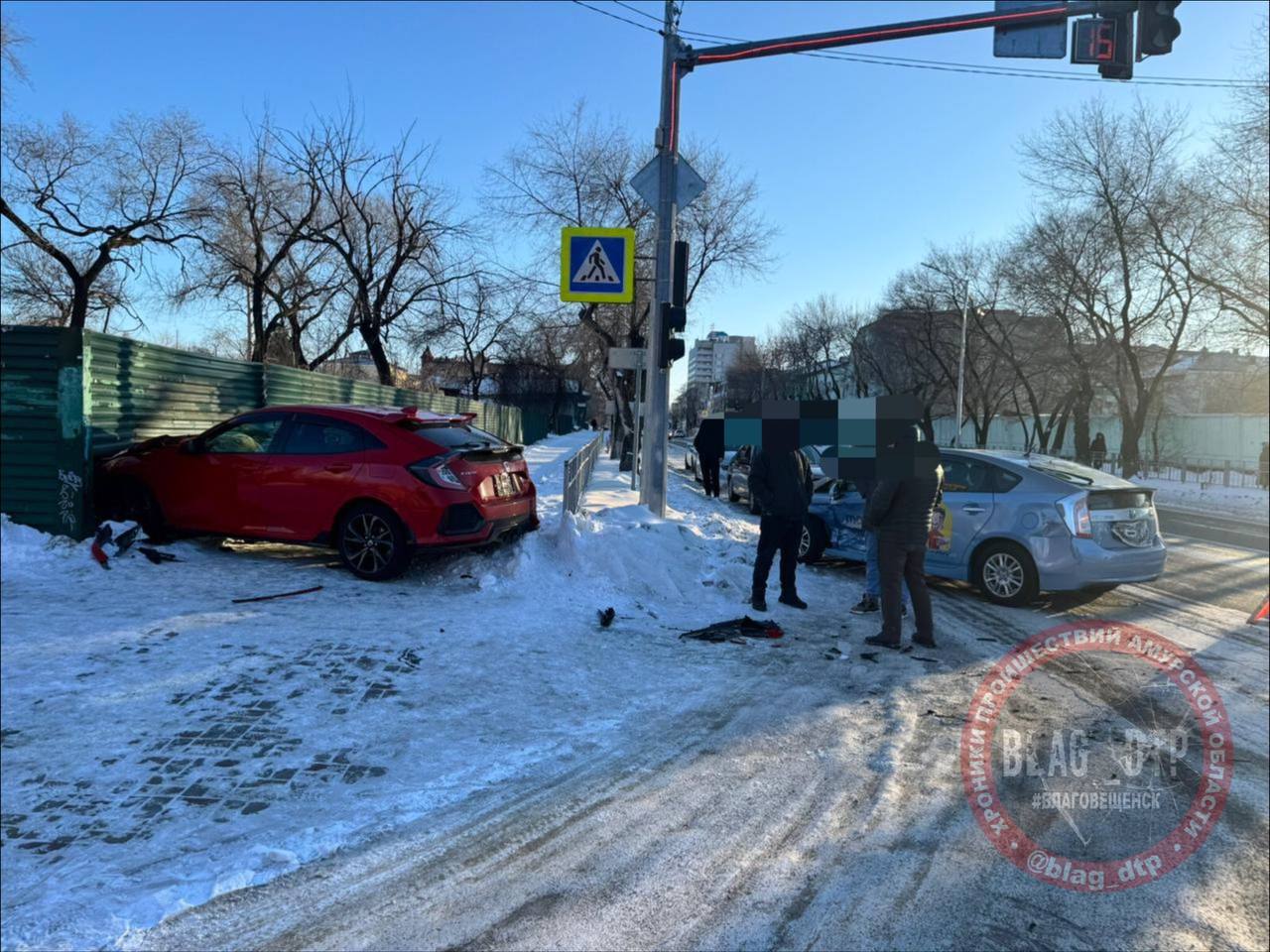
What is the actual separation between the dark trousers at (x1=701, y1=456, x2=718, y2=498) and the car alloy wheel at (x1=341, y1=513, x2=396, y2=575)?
11.2 metres

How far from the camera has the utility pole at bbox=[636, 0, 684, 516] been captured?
34.1 ft

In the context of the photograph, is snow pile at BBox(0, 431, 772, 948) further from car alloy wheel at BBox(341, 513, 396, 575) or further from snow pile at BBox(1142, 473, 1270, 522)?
snow pile at BBox(1142, 473, 1270, 522)

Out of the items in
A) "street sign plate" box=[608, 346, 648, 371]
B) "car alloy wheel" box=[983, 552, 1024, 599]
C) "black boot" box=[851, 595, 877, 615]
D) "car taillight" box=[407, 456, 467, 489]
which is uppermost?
"street sign plate" box=[608, 346, 648, 371]

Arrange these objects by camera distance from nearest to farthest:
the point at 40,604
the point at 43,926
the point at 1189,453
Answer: the point at 43,926 < the point at 40,604 < the point at 1189,453

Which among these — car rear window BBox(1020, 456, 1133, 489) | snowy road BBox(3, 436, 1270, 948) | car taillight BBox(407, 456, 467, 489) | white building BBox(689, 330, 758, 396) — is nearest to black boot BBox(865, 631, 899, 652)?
snowy road BBox(3, 436, 1270, 948)

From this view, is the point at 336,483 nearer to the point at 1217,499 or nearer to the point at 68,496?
the point at 68,496

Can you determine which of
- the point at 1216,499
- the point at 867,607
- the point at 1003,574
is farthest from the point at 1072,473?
the point at 1216,499

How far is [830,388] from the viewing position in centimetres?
6438

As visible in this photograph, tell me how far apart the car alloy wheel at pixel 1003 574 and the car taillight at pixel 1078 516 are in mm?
586

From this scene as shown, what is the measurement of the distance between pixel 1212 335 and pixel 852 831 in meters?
32.5

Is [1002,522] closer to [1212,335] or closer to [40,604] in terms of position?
[40,604]

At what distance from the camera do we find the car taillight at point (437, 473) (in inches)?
276

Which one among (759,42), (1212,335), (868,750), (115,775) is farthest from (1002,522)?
(1212,335)

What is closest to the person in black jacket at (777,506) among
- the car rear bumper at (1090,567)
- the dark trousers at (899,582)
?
the dark trousers at (899,582)
